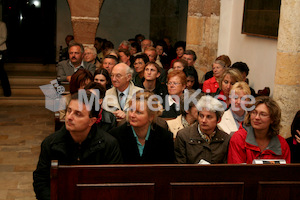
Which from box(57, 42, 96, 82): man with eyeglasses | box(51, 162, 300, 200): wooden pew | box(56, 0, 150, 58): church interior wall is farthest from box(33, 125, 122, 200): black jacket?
box(56, 0, 150, 58): church interior wall

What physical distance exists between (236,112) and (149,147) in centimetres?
121

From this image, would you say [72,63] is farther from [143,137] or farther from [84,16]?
[143,137]

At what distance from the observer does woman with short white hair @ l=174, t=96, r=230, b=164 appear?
3.48 m

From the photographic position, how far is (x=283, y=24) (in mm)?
4941

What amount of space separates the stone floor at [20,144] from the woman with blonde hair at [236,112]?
87.9 inches

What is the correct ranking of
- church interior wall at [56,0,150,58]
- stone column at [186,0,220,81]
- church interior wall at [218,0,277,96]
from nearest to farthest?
church interior wall at [218,0,277,96] → stone column at [186,0,220,81] → church interior wall at [56,0,150,58]

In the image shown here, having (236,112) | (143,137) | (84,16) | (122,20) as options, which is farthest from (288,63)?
(122,20)

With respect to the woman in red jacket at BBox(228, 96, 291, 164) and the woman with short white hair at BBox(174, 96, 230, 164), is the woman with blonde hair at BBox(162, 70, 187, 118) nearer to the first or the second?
the woman with short white hair at BBox(174, 96, 230, 164)

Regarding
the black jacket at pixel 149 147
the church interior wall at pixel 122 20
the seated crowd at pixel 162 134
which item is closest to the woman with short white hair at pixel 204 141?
the seated crowd at pixel 162 134

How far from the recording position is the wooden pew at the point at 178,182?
9.06 ft

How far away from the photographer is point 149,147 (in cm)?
340

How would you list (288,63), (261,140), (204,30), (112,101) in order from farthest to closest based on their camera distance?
(204,30), (288,63), (112,101), (261,140)

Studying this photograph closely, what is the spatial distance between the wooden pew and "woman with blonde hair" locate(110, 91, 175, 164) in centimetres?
57

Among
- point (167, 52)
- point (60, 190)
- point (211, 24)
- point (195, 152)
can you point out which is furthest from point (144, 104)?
point (167, 52)
